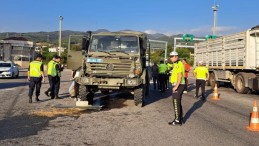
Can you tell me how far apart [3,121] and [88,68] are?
13.0 ft

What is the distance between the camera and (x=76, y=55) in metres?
13.5

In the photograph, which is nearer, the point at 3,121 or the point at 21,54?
the point at 3,121

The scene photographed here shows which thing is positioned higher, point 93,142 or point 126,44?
point 126,44

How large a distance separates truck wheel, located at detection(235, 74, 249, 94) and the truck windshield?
7.86 metres

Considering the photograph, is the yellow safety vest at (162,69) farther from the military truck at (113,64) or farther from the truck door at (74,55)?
the truck door at (74,55)

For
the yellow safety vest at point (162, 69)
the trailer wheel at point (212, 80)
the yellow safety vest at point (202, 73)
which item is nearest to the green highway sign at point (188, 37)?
the trailer wheel at point (212, 80)

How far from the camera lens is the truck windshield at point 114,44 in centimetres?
1243

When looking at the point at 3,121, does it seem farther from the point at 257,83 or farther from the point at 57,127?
the point at 257,83

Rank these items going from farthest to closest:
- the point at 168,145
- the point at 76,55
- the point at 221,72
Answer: the point at 221,72 → the point at 76,55 → the point at 168,145

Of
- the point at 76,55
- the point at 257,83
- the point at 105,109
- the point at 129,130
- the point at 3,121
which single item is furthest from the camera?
the point at 257,83

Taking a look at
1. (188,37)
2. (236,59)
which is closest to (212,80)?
(236,59)

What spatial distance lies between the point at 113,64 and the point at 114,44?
1.02m

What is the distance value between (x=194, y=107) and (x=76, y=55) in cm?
486

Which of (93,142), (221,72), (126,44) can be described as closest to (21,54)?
(221,72)
